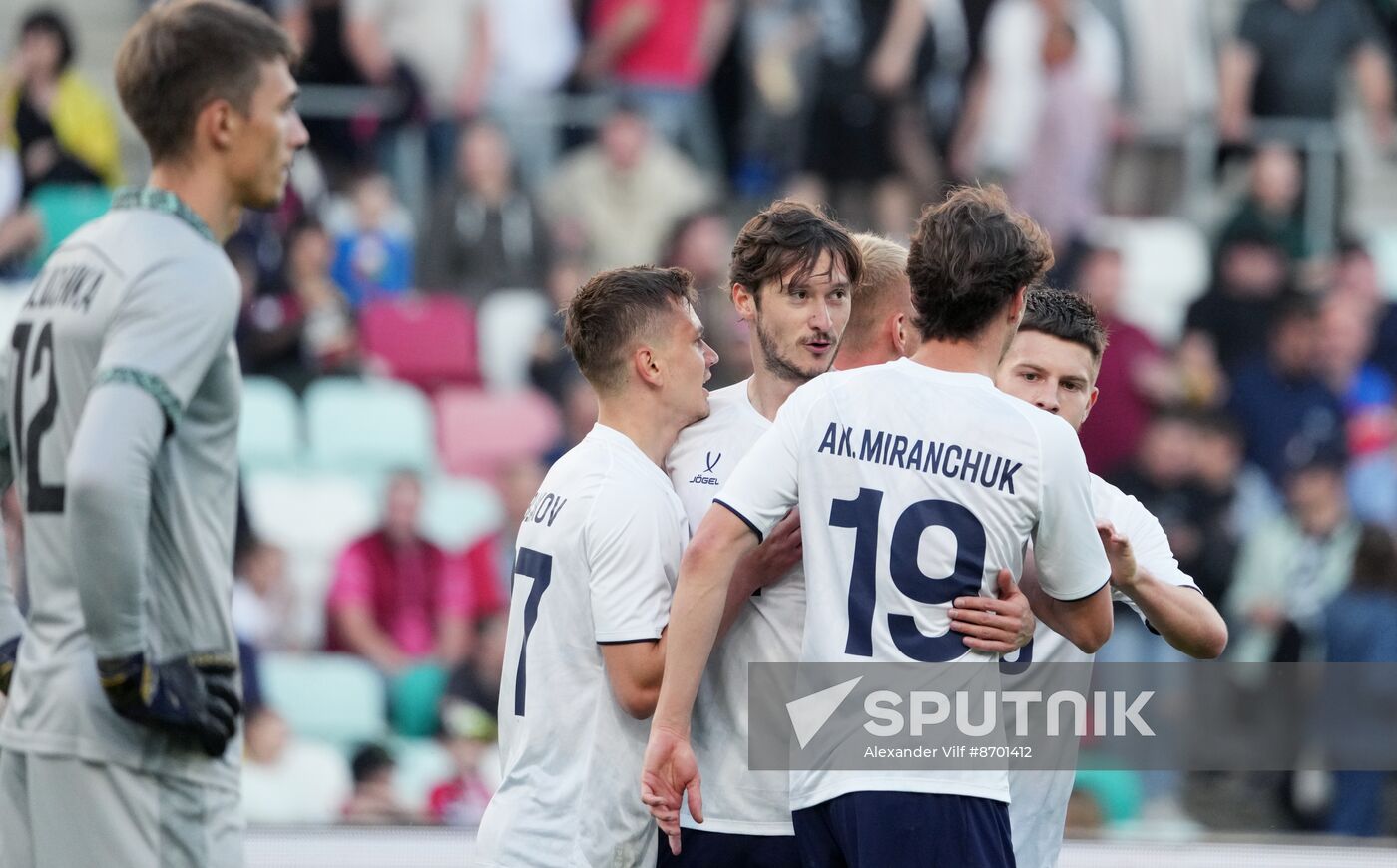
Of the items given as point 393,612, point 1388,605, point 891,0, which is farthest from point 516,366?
point 1388,605

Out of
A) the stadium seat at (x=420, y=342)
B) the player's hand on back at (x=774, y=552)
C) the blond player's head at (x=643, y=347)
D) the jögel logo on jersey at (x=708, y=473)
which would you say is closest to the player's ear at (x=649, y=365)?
the blond player's head at (x=643, y=347)

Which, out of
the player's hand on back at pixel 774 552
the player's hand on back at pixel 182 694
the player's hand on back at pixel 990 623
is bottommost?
the player's hand on back at pixel 182 694

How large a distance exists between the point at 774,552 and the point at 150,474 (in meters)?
1.41

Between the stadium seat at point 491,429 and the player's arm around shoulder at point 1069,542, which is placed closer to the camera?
the player's arm around shoulder at point 1069,542

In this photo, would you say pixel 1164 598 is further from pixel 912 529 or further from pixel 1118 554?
pixel 912 529

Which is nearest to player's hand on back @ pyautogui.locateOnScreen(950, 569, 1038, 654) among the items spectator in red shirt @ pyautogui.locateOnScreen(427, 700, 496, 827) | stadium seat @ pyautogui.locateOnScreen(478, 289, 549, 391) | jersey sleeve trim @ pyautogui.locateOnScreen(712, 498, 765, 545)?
jersey sleeve trim @ pyautogui.locateOnScreen(712, 498, 765, 545)

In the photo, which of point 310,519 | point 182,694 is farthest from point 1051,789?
point 310,519

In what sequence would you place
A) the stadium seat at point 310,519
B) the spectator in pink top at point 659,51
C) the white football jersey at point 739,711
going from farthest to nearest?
1. the spectator in pink top at point 659,51
2. the stadium seat at point 310,519
3. the white football jersey at point 739,711

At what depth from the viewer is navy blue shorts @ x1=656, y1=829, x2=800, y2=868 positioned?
4.07m

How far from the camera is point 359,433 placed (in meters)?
10.6

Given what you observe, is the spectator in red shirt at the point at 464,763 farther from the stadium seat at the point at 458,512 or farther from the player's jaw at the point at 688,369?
the player's jaw at the point at 688,369

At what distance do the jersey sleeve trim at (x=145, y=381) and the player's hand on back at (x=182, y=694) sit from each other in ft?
1.46

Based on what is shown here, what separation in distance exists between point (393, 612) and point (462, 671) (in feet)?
2.00

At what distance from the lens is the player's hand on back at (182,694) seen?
10.3 ft
